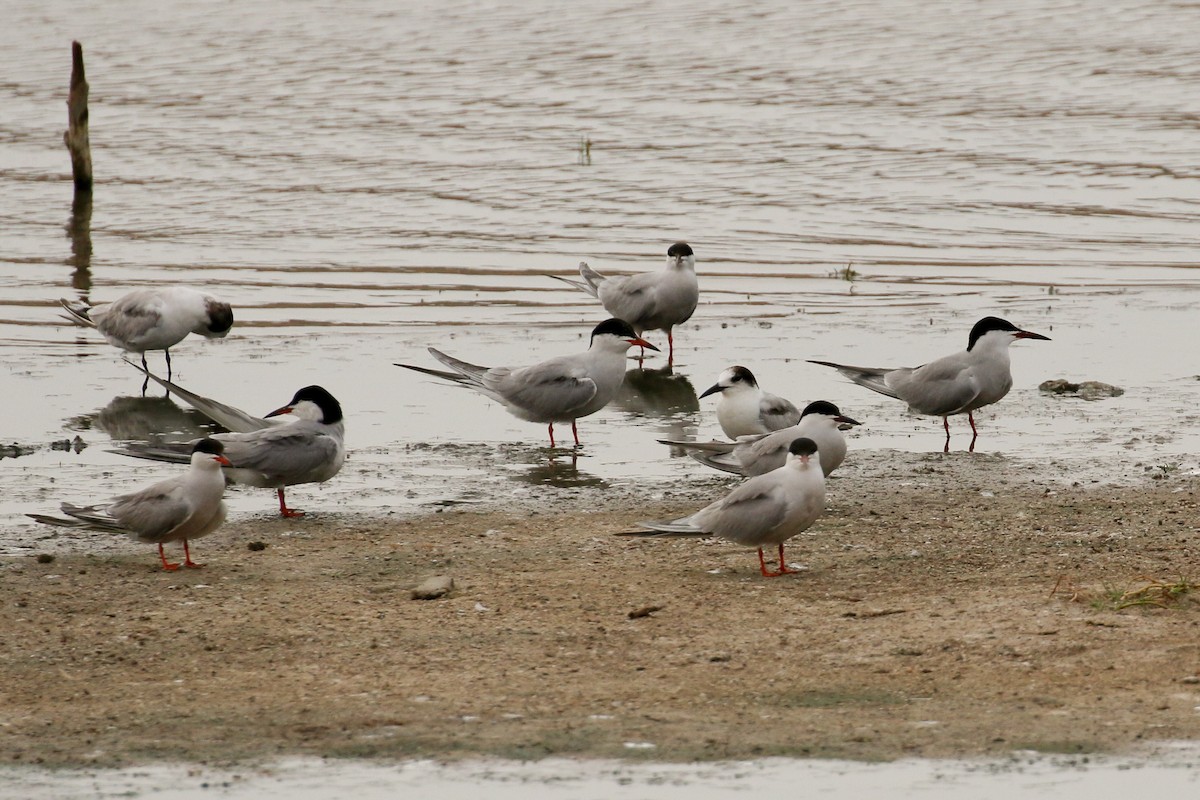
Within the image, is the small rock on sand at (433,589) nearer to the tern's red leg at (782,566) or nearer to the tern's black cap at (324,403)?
the tern's red leg at (782,566)

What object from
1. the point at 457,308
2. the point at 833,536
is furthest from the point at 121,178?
the point at 833,536

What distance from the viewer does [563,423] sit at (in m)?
10.5

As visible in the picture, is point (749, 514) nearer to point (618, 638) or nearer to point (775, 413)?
point (618, 638)

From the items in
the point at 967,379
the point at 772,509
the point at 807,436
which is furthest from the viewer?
the point at 967,379

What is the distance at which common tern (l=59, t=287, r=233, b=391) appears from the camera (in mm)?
11742

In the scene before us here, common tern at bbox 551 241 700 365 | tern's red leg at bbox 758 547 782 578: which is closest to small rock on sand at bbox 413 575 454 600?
tern's red leg at bbox 758 547 782 578

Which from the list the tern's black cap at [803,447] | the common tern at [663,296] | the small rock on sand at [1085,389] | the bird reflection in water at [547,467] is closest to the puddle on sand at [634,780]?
the tern's black cap at [803,447]

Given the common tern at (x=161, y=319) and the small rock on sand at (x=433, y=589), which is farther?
the common tern at (x=161, y=319)

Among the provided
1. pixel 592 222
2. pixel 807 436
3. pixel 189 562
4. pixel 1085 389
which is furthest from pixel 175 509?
pixel 592 222

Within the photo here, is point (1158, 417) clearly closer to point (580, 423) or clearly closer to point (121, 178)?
point (580, 423)

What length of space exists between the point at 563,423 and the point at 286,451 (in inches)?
101

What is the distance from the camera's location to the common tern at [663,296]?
12.6 m

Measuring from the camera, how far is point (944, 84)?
85.7ft

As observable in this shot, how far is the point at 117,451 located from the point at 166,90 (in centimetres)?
1976
